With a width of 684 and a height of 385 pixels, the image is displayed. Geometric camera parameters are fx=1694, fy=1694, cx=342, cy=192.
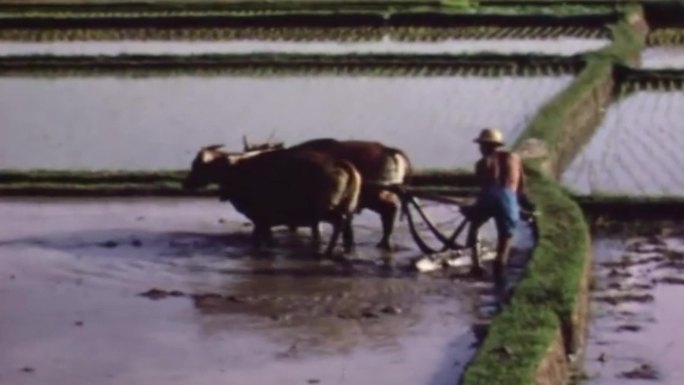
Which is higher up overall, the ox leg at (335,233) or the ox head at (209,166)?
the ox head at (209,166)

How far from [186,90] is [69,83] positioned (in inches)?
50.9

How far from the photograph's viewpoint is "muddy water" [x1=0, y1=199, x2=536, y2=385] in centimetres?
711

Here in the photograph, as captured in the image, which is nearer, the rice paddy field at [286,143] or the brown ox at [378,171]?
the rice paddy field at [286,143]

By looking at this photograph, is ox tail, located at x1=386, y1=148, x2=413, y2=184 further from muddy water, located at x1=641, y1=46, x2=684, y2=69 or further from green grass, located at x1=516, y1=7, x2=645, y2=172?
muddy water, located at x1=641, y1=46, x2=684, y2=69

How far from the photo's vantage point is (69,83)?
Answer: 16047mm

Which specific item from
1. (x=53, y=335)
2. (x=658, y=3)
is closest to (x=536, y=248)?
(x=53, y=335)

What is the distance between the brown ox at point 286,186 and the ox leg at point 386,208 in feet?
0.41

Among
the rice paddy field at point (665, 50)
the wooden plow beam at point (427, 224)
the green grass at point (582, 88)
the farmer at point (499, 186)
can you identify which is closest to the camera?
the farmer at point (499, 186)

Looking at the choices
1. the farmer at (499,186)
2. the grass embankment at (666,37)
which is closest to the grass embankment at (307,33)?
the grass embankment at (666,37)

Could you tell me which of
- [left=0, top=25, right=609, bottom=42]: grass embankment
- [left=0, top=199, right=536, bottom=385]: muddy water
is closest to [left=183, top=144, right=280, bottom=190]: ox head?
[left=0, top=199, right=536, bottom=385]: muddy water

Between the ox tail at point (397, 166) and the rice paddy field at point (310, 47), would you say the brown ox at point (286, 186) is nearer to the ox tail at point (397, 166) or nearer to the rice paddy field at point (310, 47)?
the ox tail at point (397, 166)

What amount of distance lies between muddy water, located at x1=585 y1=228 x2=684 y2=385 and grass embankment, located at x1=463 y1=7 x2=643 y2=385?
0.17m

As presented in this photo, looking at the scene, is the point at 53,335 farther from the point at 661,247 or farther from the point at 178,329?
the point at 661,247

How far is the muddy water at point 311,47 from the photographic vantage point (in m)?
17.2
